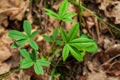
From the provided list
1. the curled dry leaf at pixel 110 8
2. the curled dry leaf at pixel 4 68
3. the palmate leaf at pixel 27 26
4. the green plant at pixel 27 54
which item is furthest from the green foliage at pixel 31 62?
the curled dry leaf at pixel 110 8

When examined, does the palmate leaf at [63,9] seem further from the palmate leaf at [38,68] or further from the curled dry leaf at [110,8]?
the curled dry leaf at [110,8]

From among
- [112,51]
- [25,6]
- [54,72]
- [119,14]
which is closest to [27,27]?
[54,72]

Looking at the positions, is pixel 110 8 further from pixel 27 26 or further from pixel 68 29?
pixel 27 26

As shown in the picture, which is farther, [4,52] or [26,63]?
[4,52]

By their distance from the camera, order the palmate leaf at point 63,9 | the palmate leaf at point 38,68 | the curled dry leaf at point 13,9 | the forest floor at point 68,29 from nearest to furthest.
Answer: the palmate leaf at point 38,68 → the palmate leaf at point 63,9 → the forest floor at point 68,29 → the curled dry leaf at point 13,9

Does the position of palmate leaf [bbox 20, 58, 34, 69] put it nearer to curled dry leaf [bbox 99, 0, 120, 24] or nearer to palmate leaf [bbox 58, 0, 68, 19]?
palmate leaf [bbox 58, 0, 68, 19]

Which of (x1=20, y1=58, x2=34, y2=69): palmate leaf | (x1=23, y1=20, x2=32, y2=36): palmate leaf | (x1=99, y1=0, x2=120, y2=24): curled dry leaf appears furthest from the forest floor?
(x1=23, y1=20, x2=32, y2=36): palmate leaf

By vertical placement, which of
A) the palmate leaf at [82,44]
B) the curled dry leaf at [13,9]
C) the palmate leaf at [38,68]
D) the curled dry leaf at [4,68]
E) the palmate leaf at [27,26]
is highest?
the curled dry leaf at [13,9]

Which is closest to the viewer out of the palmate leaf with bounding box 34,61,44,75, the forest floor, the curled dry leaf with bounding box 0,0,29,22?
the palmate leaf with bounding box 34,61,44,75

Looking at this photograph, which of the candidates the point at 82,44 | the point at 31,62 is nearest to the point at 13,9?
the point at 31,62
